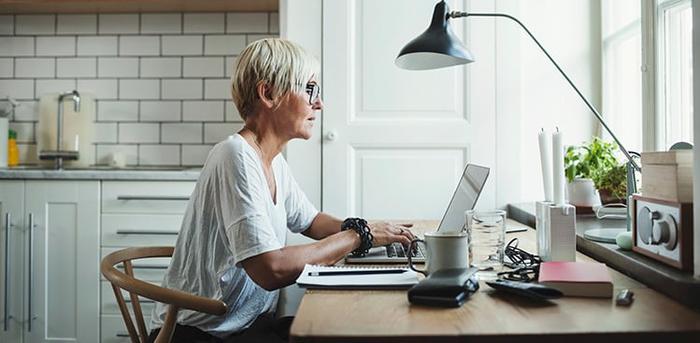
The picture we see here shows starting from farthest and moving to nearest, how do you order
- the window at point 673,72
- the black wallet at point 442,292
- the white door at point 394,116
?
the white door at point 394,116 < the window at point 673,72 < the black wallet at point 442,292

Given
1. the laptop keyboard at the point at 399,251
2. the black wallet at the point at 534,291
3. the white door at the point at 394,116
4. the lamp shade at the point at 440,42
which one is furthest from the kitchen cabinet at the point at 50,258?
the black wallet at the point at 534,291

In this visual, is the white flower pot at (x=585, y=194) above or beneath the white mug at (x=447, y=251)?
above

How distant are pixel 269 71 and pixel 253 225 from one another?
471mm

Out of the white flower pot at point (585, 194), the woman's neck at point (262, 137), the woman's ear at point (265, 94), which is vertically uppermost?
the woman's ear at point (265, 94)

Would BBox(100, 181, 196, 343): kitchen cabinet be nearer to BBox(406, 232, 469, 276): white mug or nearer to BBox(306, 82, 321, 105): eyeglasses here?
BBox(306, 82, 321, 105): eyeglasses

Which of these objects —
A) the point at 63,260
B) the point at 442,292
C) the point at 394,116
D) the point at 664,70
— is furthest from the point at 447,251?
the point at 63,260

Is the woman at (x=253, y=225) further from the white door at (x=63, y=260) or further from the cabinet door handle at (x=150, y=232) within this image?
the white door at (x=63, y=260)

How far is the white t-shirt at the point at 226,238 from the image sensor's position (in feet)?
4.62

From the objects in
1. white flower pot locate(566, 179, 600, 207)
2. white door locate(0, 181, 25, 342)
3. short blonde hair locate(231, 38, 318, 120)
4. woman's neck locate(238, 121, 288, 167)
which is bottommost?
white door locate(0, 181, 25, 342)

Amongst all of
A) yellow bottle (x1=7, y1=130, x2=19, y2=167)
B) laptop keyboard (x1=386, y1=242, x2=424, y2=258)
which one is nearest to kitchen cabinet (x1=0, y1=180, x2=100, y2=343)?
yellow bottle (x1=7, y1=130, x2=19, y2=167)

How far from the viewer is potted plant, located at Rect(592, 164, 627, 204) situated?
7.16ft

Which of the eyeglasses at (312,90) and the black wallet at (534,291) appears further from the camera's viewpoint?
the eyeglasses at (312,90)

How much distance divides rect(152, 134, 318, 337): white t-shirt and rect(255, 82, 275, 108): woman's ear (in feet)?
0.42

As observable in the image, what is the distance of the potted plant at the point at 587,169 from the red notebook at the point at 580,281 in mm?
1077
